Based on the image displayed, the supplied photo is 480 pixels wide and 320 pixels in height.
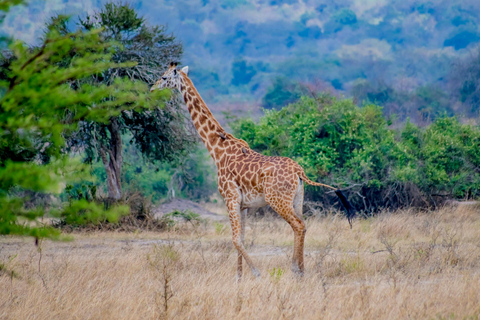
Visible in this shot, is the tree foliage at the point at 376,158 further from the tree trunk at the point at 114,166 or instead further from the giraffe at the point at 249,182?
the giraffe at the point at 249,182

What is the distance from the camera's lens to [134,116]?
1370 centimetres

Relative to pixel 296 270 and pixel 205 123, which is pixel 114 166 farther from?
pixel 296 270

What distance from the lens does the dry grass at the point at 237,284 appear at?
5.48 m

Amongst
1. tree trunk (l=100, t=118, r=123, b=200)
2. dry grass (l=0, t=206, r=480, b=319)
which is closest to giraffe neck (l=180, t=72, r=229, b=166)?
dry grass (l=0, t=206, r=480, b=319)

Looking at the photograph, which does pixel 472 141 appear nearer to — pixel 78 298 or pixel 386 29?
pixel 78 298

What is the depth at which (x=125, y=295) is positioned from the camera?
6.07 meters

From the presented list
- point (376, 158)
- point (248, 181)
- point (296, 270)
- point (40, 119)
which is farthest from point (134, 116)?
point (40, 119)

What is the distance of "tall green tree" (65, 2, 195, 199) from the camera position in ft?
42.8

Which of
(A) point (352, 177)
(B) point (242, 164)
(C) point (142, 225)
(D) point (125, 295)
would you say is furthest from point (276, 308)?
(A) point (352, 177)

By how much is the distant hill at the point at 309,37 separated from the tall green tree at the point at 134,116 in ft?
176

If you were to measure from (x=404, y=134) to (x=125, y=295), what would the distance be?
12902 millimetres

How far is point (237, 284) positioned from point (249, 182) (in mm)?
1659

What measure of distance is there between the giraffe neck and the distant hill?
193ft

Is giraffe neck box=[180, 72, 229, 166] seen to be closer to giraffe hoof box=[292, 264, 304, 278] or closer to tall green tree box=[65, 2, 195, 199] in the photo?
giraffe hoof box=[292, 264, 304, 278]
